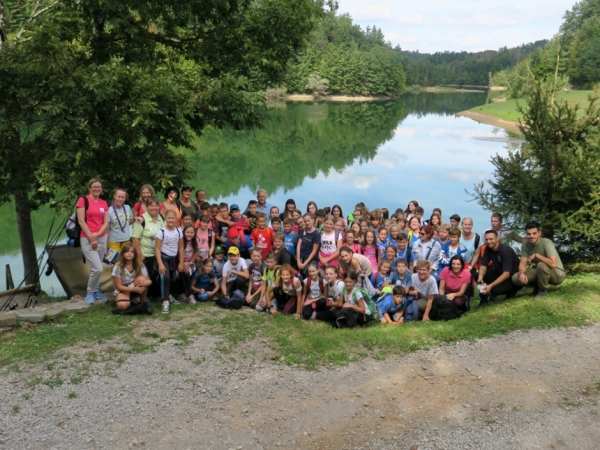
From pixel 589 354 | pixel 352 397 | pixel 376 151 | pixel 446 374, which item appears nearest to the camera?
pixel 352 397

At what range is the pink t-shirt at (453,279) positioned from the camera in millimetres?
8336

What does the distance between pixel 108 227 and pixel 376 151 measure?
33612 millimetres

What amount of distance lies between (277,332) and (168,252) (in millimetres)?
2274

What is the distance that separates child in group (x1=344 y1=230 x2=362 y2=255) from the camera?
346 inches

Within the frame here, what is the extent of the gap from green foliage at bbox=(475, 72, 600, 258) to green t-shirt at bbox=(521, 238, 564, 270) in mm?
1884

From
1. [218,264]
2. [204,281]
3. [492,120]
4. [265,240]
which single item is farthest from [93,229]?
[492,120]

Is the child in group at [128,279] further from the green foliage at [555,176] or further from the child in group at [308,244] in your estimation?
the green foliage at [555,176]

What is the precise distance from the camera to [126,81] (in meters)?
7.97

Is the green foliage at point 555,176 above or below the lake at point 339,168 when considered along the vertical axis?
above

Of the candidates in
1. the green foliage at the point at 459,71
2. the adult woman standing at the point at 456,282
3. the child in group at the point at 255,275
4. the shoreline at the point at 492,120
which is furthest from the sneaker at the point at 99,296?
the green foliage at the point at 459,71

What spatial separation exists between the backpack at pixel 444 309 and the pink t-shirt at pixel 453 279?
0.30 m

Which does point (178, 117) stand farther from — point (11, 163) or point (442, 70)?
point (442, 70)

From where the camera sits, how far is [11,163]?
9.40 meters

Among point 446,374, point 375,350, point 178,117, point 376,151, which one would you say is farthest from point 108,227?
point 376,151
